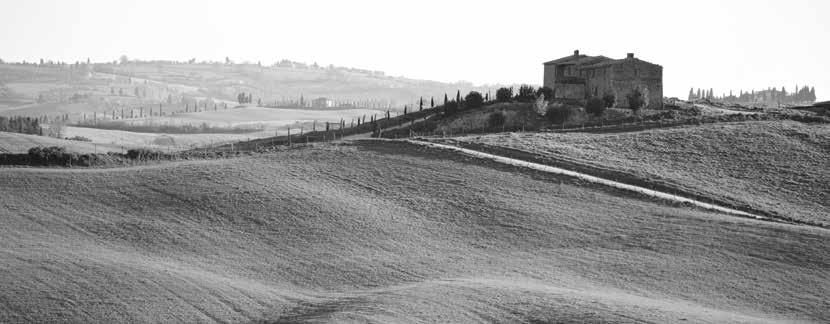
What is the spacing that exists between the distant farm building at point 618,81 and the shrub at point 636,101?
1.64 meters

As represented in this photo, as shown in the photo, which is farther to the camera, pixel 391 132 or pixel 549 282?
pixel 391 132

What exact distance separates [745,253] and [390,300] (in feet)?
74.8

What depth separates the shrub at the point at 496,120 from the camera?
341 ft

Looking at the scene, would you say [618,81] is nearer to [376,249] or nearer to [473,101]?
[473,101]

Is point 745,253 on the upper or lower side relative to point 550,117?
lower

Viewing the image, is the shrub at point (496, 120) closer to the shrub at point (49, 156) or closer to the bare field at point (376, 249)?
the bare field at point (376, 249)

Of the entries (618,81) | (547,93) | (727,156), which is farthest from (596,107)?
(727,156)

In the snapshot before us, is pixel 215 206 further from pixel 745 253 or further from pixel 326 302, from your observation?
pixel 745 253

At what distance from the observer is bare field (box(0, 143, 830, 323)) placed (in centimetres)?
4772

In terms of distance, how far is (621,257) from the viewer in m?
58.8

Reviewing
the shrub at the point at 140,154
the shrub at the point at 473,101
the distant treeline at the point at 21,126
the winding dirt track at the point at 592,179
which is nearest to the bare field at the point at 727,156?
the winding dirt track at the point at 592,179

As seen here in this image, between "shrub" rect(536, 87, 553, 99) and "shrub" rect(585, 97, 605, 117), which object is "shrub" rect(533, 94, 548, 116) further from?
"shrub" rect(536, 87, 553, 99)

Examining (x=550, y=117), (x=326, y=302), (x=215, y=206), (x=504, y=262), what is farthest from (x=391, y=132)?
(x=326, y=302)

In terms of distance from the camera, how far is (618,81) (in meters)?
114
